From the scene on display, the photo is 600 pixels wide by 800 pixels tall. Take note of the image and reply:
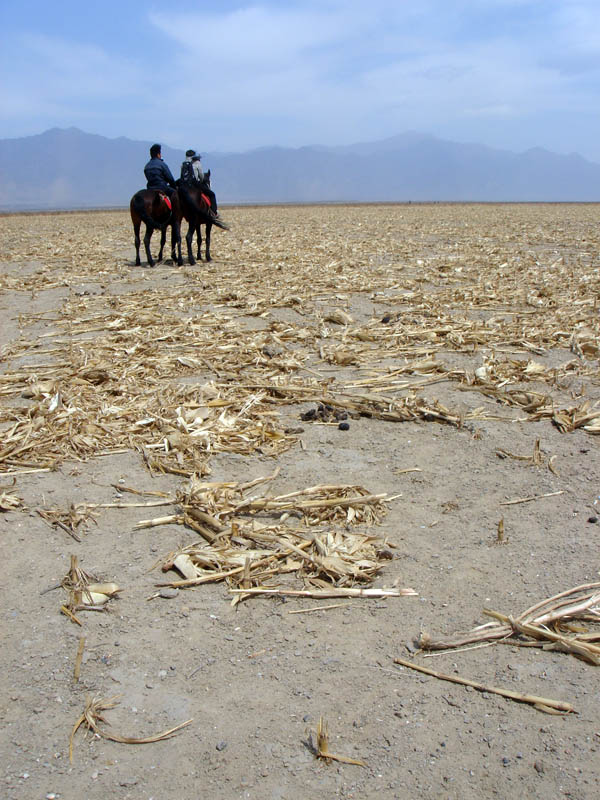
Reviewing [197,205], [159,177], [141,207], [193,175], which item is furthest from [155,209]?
[193,175]

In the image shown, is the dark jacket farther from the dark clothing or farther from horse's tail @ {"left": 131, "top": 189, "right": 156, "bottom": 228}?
horse's tail @ {"left": 131, "top": 189, "right": 156, "bottom": 228}

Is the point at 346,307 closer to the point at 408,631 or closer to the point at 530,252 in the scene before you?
the point at 408,631

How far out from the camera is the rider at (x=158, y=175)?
1424cm

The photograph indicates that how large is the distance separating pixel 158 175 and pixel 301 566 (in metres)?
12.5

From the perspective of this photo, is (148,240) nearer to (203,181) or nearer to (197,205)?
(197,205)

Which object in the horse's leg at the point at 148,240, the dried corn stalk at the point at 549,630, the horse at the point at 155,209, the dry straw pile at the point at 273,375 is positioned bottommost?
the dried corn stalk at the point at 549,630

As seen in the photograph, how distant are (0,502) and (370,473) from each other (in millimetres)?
2513

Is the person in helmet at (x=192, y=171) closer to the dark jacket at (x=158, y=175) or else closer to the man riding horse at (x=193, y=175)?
the man riding horse at (x=193, y=175)

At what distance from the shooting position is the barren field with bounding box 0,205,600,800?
2.58m

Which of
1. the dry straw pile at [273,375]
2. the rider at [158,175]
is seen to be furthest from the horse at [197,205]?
the dry straw pile at [273,375]

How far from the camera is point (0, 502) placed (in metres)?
4.32

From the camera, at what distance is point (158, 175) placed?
1434 centimetres

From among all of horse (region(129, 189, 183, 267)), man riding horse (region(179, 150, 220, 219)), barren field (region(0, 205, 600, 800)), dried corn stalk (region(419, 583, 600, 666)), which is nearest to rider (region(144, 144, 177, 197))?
horse (region(129, 189, 183, 267))

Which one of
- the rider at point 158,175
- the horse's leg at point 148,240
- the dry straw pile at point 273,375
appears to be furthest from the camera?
the horse's leg at point 148,240
